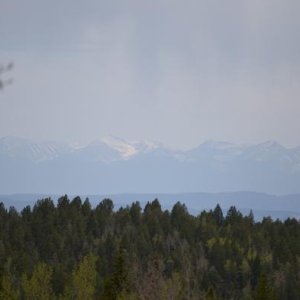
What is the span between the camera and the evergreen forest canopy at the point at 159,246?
143875 mm

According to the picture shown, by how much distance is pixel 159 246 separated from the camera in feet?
558

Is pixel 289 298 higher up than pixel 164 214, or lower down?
lower down

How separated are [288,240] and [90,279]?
240 ft

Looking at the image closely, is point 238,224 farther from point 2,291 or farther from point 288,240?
point 2,291

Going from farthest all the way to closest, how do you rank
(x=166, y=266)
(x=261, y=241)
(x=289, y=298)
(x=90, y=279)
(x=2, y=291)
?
(x=261, y=241)
(x=166, y=266)
(x=289, y=298)
(x=90, y=279)
(x=2, y=291)

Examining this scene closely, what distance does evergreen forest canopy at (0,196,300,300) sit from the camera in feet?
472

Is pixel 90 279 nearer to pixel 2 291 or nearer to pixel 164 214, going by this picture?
pixel 2 291

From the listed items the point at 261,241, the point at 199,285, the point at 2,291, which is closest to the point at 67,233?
the point at 199,285

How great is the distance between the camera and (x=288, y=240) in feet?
575

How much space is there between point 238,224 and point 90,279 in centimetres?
7512

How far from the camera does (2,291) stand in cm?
8806

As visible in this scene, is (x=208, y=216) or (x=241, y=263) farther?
(x=208, y=216)

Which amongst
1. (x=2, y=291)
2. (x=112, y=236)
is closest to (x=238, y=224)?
(x=112, y=236)

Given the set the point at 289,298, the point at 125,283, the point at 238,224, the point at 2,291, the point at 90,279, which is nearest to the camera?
the point at 125,283
